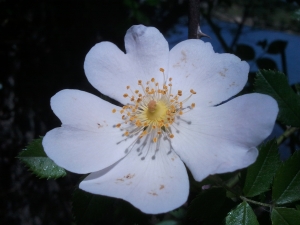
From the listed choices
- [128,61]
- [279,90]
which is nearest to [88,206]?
[128,61]

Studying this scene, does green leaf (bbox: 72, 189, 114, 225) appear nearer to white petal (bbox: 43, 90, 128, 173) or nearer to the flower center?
white petal (bbox: 43, 90, 128, 173)

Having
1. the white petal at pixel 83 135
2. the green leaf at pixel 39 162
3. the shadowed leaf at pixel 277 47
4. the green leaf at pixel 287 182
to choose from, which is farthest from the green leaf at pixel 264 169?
the shadowed leaf at pixel 277 47

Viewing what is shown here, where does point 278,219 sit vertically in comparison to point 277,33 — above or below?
above

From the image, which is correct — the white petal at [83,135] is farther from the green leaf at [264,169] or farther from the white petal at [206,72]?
the green leaf at [264,169]

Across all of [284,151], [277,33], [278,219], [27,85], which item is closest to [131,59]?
[278,219]

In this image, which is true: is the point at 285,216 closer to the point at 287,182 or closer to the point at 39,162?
the point at 287,182

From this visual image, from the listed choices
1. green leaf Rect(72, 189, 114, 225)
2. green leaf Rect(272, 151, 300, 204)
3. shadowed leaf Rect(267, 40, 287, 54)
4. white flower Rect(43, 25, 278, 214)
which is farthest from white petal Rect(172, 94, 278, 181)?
shadowed leaf Rect(267, 40, 287, 54)

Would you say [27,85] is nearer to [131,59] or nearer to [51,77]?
[51,77]
